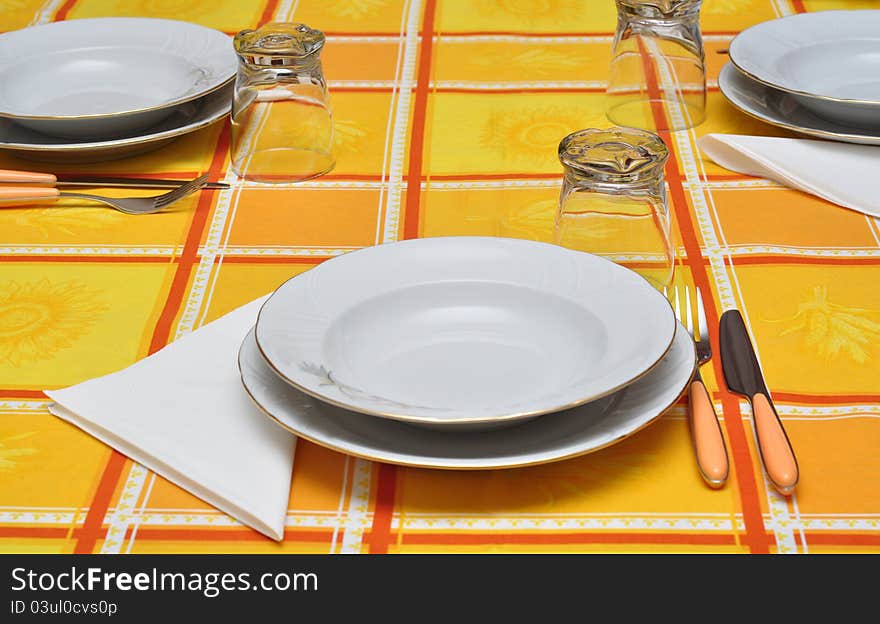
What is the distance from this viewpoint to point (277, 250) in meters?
0.99

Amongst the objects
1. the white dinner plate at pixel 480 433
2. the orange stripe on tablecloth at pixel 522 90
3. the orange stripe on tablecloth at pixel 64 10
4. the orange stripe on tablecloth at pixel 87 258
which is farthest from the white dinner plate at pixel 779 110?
the orange stripe on tablecloth at pixel 64 10

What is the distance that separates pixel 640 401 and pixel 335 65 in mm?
870

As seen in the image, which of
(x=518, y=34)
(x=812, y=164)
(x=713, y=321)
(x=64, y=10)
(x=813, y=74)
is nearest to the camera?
(x=713, y=321)

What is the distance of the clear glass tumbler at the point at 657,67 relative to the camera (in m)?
1.24

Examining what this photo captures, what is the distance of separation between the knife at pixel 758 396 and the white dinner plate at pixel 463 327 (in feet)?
0.29

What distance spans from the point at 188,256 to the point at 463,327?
32cm

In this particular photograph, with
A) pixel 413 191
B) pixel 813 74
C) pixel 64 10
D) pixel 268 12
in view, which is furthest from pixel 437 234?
pixel 64 10

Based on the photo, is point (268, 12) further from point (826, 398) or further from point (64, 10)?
point (826, 398)

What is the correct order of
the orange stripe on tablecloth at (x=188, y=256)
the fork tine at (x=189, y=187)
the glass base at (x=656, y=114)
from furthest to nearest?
the glass base at (x=656, y=114), the fork tine at (x=189, y=187), the orange stripe on tablecloth at (x=188, y=256)

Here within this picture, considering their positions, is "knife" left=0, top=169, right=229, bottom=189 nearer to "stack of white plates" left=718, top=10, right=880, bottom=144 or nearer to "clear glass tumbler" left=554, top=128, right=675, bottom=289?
"clear glass tumbler" left=554, top=128, right=675, bottom=289

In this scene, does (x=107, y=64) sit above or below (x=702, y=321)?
below

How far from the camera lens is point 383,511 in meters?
0.65

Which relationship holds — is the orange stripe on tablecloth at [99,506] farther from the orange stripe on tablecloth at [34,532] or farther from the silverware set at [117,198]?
the silverware set at [117,198]

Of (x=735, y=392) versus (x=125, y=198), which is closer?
(x=735, y=392)
